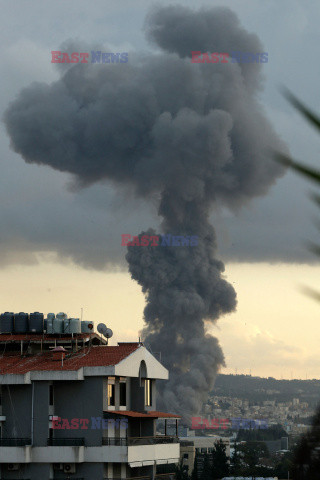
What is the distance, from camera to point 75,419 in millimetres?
55594

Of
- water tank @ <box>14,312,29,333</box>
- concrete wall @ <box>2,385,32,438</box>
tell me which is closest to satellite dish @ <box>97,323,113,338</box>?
water tank @ <box>14,312,29,333</box>

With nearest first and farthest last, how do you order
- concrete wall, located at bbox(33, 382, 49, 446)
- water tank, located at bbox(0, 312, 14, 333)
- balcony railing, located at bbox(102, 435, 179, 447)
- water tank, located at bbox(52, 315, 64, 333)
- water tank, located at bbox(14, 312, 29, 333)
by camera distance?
concrete wall, located at bbox(33, 382, 49, 446) < balcony railing, located at bbox(102, 435, 179, 447) < water tank, located at bbox(52, 315, 64, 333) < water tank, located at bbox(14, 312, 29, 333) < water tank, located at bbox(0, 312, 14, 333)

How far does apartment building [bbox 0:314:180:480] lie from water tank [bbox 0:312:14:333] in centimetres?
299

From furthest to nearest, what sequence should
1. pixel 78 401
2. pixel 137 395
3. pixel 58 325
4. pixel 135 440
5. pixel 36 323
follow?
pixel 36 323, pixel 58 325, pixel 137 395, pixel 135 440, pixel 78 401

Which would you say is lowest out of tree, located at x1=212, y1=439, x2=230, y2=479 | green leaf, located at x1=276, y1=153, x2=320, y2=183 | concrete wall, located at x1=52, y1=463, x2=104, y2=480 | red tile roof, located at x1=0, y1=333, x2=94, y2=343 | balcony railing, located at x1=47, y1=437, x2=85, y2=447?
tree, located at x1=212, y1=439, x2=230, y2=479

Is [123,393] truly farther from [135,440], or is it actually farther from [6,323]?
[6,323]

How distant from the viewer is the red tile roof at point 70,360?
56375mm

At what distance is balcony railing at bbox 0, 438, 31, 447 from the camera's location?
2133 inches

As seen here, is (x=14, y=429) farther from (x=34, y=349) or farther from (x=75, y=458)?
(x=34, y=349)

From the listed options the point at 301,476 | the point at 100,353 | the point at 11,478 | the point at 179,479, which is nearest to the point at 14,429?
the point at 11,478

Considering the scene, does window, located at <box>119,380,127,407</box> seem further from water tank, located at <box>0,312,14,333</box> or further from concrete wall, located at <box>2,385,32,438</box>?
water tank, located at <box>0,312,14,333</box>

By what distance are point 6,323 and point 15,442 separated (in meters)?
11.0

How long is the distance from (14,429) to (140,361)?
9.66 meters

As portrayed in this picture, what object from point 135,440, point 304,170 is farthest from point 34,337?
point 304,170
